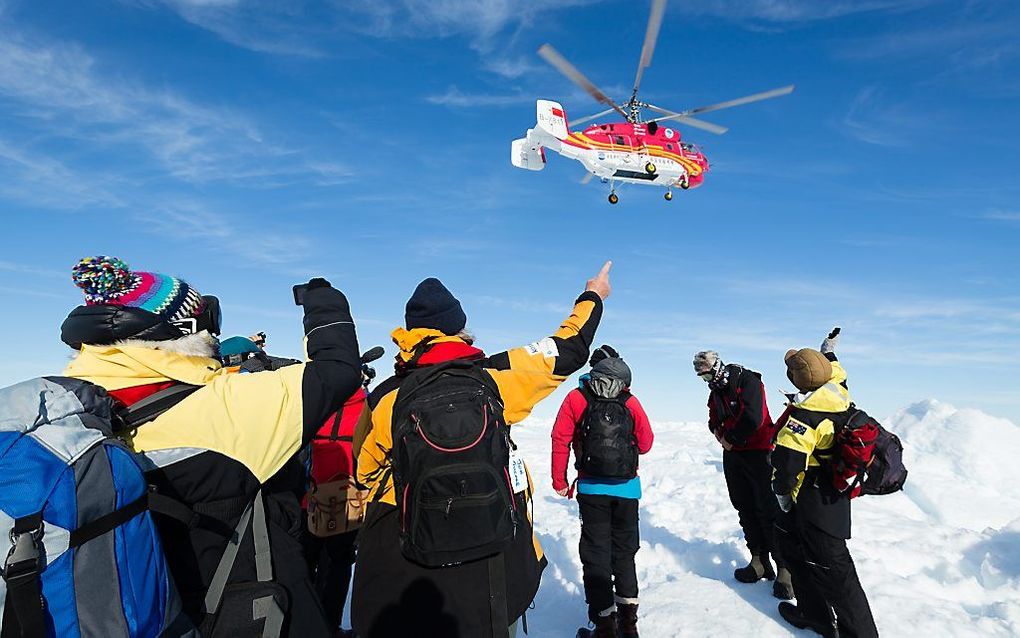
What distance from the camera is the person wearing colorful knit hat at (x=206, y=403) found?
1.89 metres

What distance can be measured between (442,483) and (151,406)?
1.17 meters

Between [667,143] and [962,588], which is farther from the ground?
[667,143]

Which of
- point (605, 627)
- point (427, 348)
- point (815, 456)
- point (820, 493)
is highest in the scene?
point (427, 348)

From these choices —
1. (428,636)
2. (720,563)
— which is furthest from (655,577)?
(428,636)

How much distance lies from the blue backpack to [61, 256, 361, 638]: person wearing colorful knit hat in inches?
9.3

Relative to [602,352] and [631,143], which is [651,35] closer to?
[631,143]

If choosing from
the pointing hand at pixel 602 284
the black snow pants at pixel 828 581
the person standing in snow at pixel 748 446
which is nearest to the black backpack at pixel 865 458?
the black snow pants at pixel 828 581

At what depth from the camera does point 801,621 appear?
488 centimetres

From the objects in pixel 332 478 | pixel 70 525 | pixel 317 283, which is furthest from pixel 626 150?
pixel 70 525

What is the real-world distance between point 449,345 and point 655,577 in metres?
5.12

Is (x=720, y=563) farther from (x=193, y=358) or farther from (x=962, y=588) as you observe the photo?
(x=193, y=358)

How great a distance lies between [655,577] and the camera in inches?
256

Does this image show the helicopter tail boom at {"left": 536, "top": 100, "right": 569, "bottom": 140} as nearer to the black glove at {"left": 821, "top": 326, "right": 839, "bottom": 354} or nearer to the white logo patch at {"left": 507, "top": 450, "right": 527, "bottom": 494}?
the black glove at {"left": 821, "top": 326, "right": 839, "bottom": 354}

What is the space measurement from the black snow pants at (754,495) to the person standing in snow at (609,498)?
181 centimetres
